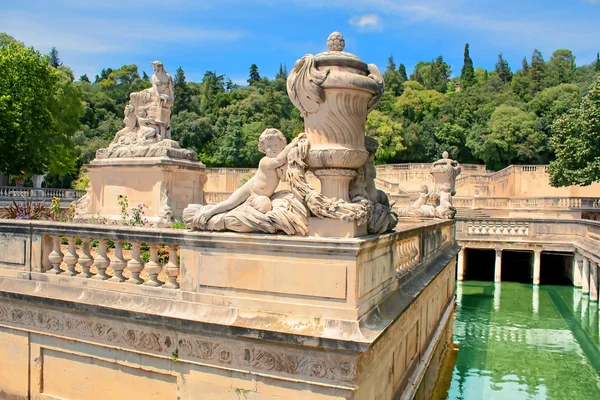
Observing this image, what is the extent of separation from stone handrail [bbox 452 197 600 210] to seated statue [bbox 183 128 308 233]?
3330 cm

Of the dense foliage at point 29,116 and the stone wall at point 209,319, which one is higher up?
the dense foliage at point 29,116

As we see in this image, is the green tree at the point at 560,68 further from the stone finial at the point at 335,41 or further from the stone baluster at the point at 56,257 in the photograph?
the stone baluster at the point at 56,257

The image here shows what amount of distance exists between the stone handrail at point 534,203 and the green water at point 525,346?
1635 cm

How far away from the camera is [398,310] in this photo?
212 inches

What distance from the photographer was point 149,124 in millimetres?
13789

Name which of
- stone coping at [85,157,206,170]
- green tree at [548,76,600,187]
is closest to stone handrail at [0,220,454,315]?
stone coping at [85,157,206,170]

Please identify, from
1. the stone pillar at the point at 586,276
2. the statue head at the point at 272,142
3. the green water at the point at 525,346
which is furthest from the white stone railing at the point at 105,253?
the stone pillar at the point at 586,276

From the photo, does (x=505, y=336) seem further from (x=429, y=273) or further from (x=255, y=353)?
(x=255, y=353)

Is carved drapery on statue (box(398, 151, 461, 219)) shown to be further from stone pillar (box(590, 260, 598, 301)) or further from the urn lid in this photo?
the urn lid

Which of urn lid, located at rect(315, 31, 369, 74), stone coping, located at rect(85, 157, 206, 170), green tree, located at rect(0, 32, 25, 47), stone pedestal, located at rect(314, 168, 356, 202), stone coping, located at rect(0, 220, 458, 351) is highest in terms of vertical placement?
green tree, located at rect(0, 32, 25, 47)

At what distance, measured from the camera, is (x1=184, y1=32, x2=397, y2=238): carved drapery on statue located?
460cm

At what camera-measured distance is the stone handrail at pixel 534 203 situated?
34406mm

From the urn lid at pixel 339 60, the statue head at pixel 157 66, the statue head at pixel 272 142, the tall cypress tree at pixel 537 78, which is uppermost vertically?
the tall cypress tree at pixel 537 78

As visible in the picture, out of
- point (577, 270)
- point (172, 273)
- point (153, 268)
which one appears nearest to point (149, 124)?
point (153, 268)
